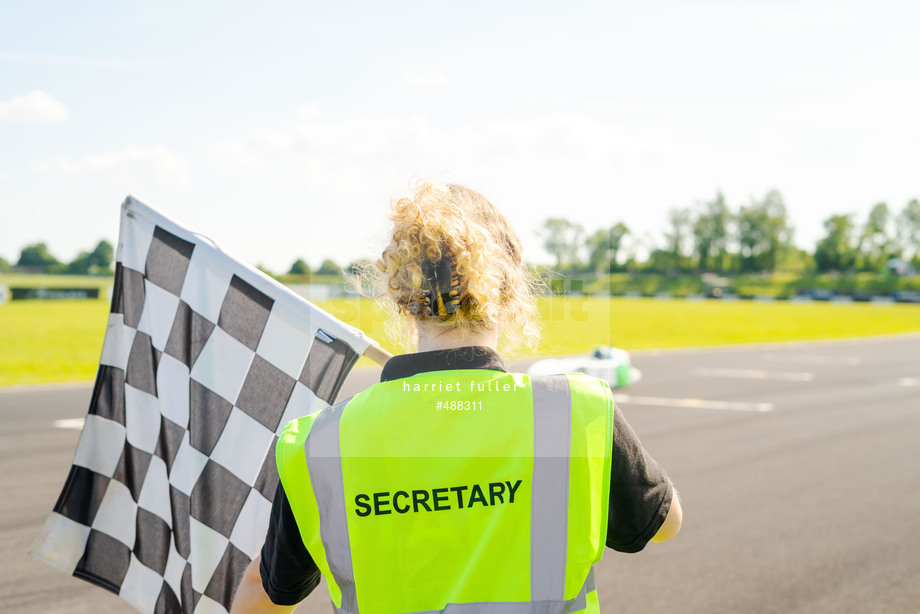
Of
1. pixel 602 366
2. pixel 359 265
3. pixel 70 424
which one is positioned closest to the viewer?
pixel 359 265

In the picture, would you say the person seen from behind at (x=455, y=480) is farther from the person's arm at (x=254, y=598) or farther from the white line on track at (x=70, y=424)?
the white line on track at (x=70, y=424)

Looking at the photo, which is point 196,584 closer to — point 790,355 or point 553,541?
point 553,541

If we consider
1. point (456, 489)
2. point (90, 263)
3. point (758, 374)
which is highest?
point (456, 489)

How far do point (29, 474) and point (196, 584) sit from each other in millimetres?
4740

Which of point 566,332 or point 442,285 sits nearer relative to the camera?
point 442,285

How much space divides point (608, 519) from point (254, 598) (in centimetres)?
74

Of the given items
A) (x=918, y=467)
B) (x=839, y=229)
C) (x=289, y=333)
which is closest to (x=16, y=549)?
(x=289, y=333)

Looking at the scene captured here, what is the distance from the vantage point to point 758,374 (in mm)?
12875

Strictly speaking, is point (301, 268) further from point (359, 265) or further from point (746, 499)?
point (359, 265)

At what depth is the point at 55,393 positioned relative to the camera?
973 centimetres

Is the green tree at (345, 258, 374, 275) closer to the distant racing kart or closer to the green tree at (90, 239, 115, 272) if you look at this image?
the distant racing kart

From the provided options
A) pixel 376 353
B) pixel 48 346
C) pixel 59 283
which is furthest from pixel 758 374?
pixel 59 283

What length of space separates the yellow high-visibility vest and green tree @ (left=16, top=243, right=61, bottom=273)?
92.9 metres

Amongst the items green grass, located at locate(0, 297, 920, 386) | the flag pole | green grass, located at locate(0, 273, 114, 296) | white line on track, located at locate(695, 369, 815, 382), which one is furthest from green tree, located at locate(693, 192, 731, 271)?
the flag pole
